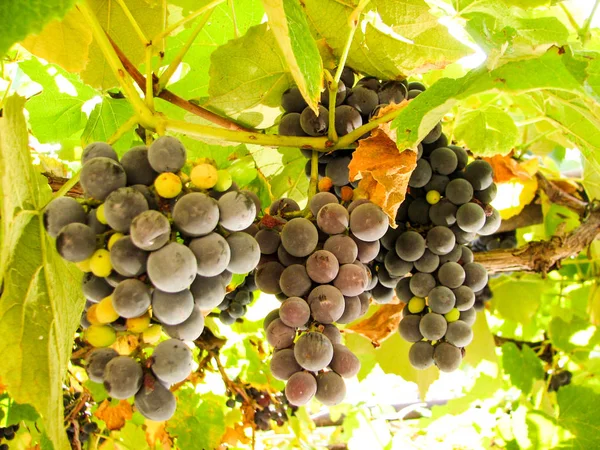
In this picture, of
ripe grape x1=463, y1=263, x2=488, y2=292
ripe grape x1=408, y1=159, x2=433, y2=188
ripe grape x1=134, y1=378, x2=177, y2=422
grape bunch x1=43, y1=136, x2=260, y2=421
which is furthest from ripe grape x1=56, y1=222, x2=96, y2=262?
ripe grape x1=463, y1=263, x2=488, y2=292

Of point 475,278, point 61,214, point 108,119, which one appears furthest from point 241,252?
point 108,119

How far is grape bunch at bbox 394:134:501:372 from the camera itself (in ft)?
3.69

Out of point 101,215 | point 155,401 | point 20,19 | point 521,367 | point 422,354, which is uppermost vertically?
point 20,19

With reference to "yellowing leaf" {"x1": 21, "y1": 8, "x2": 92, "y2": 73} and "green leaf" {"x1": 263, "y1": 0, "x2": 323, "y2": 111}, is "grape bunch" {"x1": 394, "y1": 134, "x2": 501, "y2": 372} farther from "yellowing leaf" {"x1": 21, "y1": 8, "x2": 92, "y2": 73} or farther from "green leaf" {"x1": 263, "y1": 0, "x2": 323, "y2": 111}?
"yellowing leaf" {"x1": 21, "y1": 8, "x2": 92, "y2": 73}

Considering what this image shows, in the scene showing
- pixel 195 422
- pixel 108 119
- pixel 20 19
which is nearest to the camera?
pixel 20 19

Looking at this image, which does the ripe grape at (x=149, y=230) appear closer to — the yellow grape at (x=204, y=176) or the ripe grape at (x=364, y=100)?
the yellow grape at (x=204, y=176)

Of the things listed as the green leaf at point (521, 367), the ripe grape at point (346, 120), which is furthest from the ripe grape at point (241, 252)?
the green leaf at point (521, 367)

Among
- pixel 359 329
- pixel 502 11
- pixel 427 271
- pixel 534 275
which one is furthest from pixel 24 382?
pixel 534 275

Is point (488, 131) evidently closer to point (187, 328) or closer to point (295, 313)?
point (295, 313)

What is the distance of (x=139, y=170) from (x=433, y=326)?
2.35ft

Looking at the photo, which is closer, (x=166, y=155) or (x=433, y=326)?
(x=166, y=155)

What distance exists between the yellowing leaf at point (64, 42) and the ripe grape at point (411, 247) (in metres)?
0.86

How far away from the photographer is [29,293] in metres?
0.80

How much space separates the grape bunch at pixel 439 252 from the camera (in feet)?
3.69
